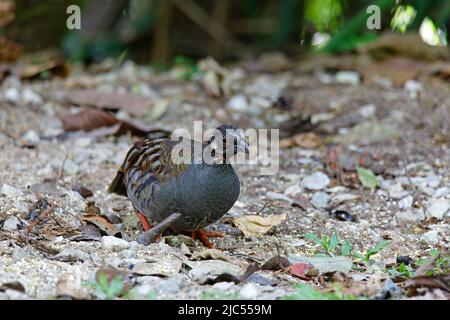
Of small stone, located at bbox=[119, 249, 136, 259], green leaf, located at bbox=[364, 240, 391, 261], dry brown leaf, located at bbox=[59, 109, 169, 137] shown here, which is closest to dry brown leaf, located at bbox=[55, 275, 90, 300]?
small stone, located at bbox=[119, 249, 136, 259]

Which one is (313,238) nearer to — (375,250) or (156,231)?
(375,250)

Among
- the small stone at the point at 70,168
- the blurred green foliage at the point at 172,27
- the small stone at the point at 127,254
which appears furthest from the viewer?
the blurred green foliage at the point at 172,27

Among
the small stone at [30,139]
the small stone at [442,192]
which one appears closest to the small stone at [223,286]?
the small stone at [442,192]

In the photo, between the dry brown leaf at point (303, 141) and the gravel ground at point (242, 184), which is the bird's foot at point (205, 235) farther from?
the dry brown leaf at point (303, 141)

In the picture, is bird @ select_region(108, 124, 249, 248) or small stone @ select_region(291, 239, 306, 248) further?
small stone @ select_region(291, 239, 306, 248)

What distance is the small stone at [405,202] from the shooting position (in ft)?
18.7

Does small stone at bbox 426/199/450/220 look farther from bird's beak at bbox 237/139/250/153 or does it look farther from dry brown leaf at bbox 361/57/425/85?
dry brown leaf at bbox 361/57/425/85

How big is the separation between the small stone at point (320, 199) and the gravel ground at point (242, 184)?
1 cm

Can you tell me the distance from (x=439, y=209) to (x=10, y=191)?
2.80 meters

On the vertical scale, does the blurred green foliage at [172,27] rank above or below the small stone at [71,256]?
above

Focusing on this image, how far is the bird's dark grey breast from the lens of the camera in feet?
15.5

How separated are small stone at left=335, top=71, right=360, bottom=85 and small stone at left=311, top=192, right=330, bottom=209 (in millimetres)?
2559
